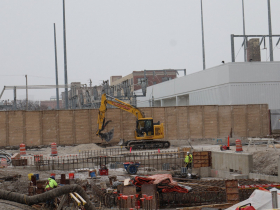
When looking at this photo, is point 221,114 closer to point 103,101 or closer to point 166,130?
point 166,130

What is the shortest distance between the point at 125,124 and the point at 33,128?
8.04 meters

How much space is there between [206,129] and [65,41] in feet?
57.7

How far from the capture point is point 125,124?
109ft

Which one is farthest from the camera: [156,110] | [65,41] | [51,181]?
[65,41]

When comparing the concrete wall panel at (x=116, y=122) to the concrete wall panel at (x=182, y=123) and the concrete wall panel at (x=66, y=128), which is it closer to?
the concrete wall panel at (x=66, y=128)

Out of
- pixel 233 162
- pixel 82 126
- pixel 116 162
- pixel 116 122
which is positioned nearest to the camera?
pixel 233 162

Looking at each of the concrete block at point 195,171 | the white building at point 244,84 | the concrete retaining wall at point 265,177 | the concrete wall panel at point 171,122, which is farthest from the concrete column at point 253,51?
the concrete retaining wall at point 265,177

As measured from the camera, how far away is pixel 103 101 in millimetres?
28391

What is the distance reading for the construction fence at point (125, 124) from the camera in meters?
30.6

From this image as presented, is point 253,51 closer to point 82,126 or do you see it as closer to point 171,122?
point 171,122

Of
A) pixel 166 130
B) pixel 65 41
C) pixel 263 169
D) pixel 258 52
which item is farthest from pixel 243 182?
pixel 65 41

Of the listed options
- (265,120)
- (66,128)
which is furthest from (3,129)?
(265,120)

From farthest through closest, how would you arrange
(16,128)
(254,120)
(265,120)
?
(265,120) < (254,120) < (16,128)

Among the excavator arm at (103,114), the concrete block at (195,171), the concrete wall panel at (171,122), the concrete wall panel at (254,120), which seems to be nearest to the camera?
the concrete block at (195,171)
